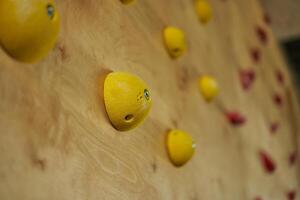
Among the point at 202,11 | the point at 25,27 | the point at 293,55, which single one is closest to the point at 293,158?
the point at 202,11

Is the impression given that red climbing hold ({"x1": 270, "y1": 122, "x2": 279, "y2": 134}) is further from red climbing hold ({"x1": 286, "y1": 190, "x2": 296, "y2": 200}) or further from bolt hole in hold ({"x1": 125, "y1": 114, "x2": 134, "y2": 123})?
bolt hole in hold ({"x1": 125, "y1": 114, "x2": 134, "y2": 123})

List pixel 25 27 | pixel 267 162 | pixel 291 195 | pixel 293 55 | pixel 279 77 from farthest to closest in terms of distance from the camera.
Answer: pixel 293 55 < pixel 279 77 < pixel 291 195 < pixel 267 162 < pixel 25 27

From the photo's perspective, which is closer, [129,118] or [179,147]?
[129,118]

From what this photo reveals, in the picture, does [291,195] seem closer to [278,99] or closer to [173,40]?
[278,99]

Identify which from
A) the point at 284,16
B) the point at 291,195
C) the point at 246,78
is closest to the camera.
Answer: the point at 246,78

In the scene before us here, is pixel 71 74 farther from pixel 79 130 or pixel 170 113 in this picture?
pixel 170 113

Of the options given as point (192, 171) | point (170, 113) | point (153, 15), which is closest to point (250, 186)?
point (192, 171)

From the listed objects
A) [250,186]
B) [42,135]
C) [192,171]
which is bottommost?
[250,186]

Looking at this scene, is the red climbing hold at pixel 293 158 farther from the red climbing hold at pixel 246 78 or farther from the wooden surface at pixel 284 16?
the wooden surface at pixel 284 16
